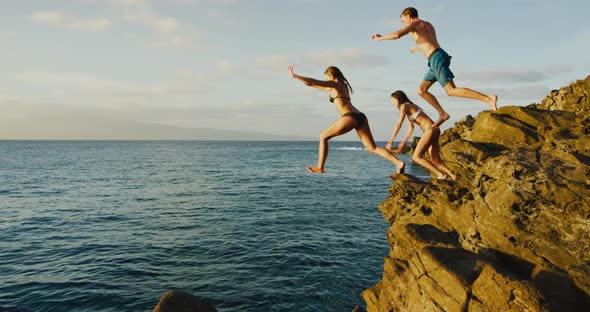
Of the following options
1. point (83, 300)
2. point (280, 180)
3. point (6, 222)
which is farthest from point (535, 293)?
point (280, 180)

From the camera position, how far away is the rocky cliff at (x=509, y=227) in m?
9.00

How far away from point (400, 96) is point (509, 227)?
5683 mm

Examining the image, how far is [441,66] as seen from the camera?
25.5 ft

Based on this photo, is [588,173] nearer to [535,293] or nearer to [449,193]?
[535,293]

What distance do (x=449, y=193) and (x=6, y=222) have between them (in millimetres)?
42064

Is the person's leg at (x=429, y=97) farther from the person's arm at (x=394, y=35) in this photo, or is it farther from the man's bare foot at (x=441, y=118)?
the person's arm at (x=394, y=35)

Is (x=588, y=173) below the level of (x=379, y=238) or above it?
above

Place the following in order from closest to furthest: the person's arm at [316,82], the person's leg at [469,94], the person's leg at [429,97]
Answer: the person's arm at [316,82]
the person's leg at [469,94]
the person's leg at [429,97]

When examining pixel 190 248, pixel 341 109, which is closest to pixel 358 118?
pixel 341 109

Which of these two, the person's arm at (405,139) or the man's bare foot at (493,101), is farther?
the person's arm at (405,139)

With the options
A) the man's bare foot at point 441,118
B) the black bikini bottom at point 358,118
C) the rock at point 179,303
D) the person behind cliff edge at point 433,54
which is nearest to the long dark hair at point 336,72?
the black bikini bottom at point 358,118

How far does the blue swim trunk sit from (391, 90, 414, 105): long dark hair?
956mm

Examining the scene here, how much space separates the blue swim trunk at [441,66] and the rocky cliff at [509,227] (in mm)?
4915

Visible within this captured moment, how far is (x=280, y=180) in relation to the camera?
222 ft
